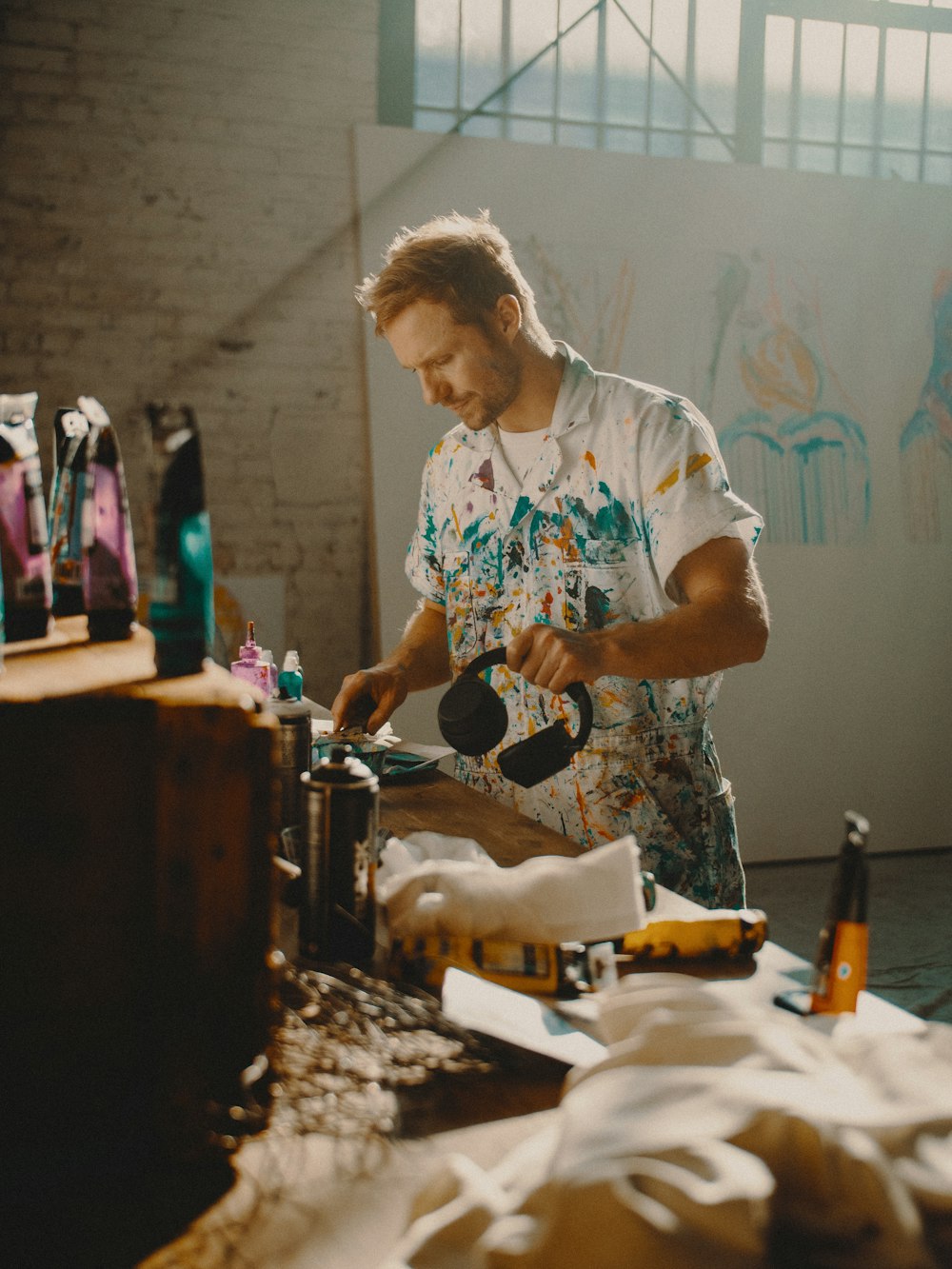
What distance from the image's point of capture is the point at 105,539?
1175 millimetres

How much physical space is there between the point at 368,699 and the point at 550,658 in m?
0.65

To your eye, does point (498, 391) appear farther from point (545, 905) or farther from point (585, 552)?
point (545, 905)

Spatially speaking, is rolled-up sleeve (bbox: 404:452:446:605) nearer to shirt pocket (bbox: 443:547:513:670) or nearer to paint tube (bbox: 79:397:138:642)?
shirt pocket (bbox: 443:547:513:670)

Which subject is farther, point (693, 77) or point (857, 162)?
point (857, 162)

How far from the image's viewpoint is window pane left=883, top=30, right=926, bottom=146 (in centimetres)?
504

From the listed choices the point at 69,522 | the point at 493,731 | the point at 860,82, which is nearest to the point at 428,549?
the point at 493,731

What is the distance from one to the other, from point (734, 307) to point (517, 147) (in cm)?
106

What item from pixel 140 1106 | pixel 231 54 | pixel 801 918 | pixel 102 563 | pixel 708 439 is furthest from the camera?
pixel 231 54

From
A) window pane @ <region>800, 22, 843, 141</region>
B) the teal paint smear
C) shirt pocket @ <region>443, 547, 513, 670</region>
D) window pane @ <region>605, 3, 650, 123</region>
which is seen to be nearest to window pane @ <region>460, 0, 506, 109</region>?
window pane @ <region>605, 3, 650, 123</region>

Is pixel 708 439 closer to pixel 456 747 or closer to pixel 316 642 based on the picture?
pixel 456 747

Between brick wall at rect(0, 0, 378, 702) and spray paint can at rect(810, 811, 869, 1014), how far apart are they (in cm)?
340

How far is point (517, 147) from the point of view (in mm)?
4336

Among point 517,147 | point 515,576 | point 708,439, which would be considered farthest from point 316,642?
point 708,439

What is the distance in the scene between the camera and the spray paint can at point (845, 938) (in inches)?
39.7
